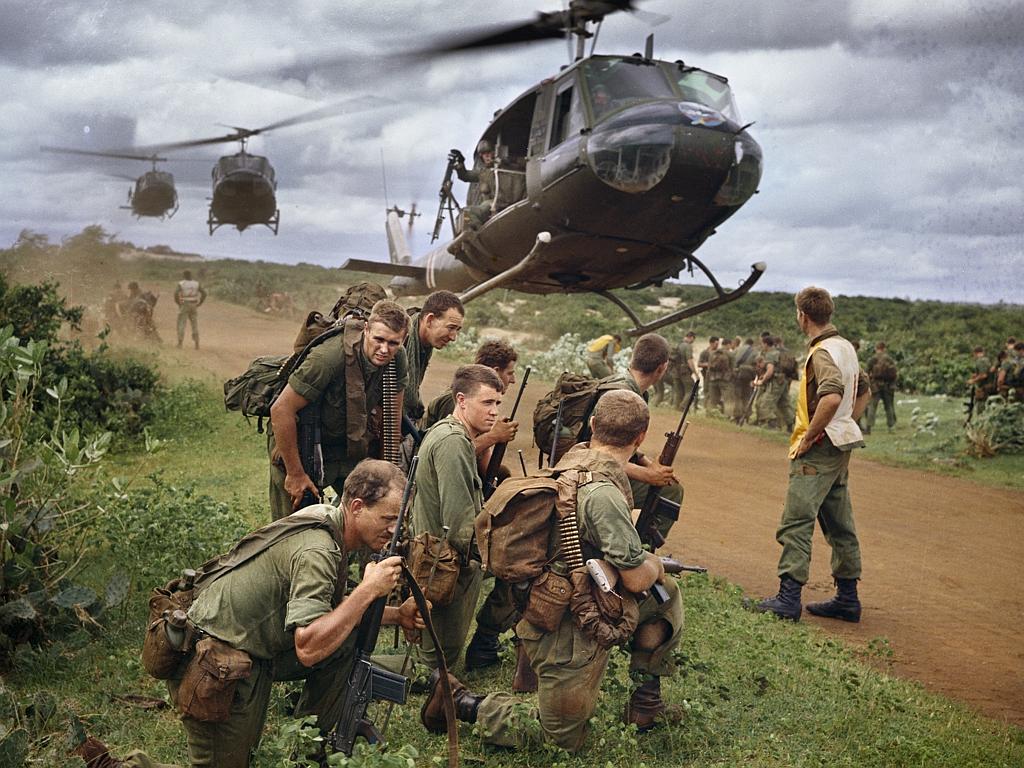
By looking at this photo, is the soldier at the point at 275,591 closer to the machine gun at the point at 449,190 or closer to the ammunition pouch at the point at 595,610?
the ammunition pouch at the point at 595,610

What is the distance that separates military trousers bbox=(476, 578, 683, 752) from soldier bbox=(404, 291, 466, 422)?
2056mm

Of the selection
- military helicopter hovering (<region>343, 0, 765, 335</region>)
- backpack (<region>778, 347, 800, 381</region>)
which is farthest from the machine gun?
backpack (<region>778, 347, 800, 381</region>)

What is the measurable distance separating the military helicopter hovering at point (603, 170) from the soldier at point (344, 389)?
5.80 metres

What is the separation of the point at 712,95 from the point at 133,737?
9.37 m

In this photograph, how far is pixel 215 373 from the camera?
17.7 meters

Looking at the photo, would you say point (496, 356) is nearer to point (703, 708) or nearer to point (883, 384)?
point (703, 708)

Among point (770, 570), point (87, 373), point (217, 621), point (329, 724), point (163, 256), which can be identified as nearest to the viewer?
point (217, 621)

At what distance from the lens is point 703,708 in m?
4.56

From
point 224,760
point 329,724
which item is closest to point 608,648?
Answer: point 329,724

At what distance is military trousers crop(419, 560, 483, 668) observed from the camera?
454cm

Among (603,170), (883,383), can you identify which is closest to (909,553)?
(603,170)

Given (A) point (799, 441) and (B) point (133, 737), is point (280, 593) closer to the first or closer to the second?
(B) point (133, 737)

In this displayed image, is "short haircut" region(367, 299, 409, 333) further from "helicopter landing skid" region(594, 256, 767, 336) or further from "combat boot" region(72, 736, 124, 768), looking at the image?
"helicopter landing skid" region(594, 256, 767, 336)

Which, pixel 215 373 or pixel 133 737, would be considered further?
pixel 215 373
